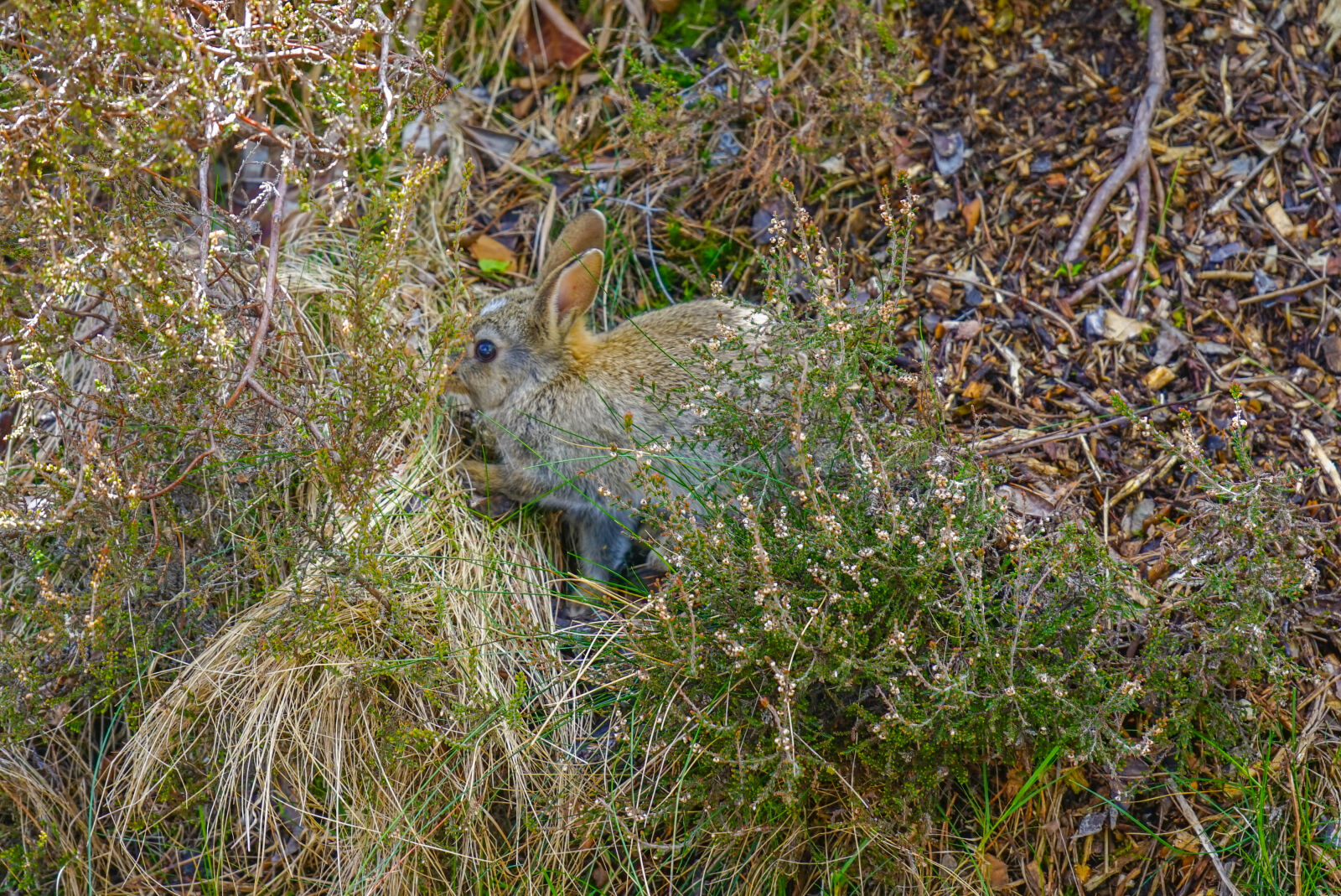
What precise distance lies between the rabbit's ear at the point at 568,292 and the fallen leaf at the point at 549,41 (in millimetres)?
1484

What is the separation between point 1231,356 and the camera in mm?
4328

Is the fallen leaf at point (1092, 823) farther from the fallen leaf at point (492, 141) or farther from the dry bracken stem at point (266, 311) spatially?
the fallen leaf at point (492, 141)

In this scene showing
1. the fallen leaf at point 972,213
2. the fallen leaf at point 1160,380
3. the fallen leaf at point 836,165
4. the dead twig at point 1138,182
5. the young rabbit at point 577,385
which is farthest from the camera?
the fallen leaf at point 836,165

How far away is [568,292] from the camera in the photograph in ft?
14.9

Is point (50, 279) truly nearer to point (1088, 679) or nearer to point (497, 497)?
point (497, 497)

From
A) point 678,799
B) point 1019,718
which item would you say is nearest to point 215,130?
point 678,799

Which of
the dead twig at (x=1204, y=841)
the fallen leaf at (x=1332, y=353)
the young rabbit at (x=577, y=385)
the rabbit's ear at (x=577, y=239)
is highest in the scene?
the rabbit's ear at (x=577, y=239)

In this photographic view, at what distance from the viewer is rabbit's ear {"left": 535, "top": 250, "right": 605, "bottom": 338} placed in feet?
14.6

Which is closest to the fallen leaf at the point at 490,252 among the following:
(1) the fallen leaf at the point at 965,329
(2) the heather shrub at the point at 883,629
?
(2) the heather shrub at the point at 883,629

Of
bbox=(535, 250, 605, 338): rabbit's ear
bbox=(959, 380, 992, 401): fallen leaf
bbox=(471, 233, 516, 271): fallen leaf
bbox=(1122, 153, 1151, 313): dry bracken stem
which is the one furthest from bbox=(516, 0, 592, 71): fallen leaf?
bbox=(1122, 153, 1151, 313): dry bracken stem

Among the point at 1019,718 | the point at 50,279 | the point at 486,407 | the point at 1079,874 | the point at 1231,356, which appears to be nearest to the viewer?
the point at 50,279

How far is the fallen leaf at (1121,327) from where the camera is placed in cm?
446

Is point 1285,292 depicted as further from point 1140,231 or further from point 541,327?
point 541,327

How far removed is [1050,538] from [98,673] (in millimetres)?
3143
